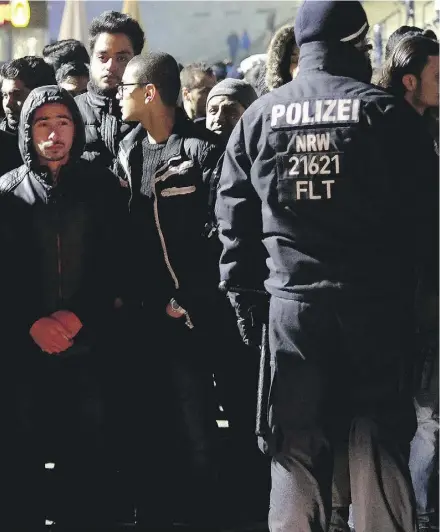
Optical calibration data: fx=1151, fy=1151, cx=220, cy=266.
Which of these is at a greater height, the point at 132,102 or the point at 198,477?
the point at 132,102

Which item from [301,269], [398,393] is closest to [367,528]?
[398,393]

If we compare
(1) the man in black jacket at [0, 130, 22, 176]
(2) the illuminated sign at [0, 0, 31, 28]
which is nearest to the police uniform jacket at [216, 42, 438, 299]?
(1) the man in black jacket at [0, 130, 22, 176]

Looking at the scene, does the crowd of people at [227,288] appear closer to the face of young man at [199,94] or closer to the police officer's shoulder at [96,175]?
the police officer's shoulder at [96,175]

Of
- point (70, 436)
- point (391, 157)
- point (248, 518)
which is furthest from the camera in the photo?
point (248, 518)

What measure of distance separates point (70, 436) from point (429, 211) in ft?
5.75

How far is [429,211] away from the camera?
3.79 m

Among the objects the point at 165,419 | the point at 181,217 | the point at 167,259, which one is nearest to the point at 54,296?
the point at 167,259

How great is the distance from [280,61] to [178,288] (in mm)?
1077

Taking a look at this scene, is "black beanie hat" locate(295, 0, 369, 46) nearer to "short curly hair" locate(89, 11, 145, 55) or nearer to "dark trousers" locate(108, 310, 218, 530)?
"dark trousers" locate(108, 310, 218, 530)

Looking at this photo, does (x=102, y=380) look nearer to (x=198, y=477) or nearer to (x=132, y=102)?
(x=198, y=477)

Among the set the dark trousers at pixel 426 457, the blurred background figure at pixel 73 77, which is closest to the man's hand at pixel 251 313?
the dark trousers at pixel 426 457

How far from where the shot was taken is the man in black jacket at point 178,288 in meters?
4.76

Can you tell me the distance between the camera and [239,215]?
13.0ft

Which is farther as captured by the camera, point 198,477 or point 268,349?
point 198,477
